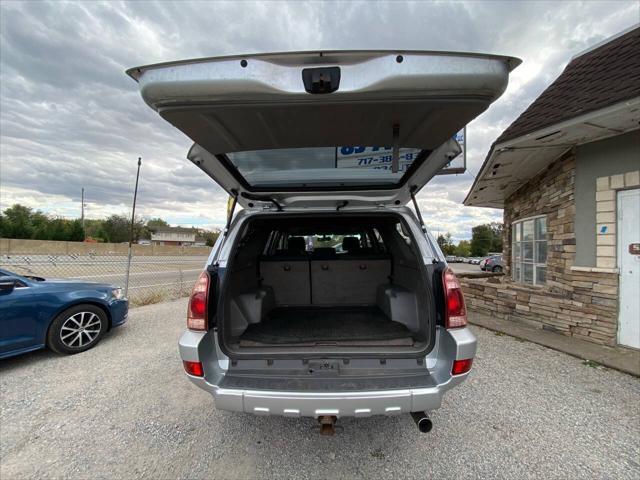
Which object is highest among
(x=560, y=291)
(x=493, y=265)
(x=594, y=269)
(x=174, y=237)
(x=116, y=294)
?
(x=174, y=237)

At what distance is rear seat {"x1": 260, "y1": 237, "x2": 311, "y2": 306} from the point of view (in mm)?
3523

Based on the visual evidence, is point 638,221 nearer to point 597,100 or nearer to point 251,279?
point 597,100

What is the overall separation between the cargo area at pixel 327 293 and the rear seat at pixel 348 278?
Result: 0.01 meters

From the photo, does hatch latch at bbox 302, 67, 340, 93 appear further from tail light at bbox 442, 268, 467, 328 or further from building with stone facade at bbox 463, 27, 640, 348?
building with stone facade at bbox 463, 27, 640, 348

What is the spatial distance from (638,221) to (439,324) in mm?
3891

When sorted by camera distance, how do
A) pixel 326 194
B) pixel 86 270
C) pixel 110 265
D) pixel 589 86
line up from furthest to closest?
pixel 86 270 < pixel 110 265 < pixel 589 86 < pixel 326 194

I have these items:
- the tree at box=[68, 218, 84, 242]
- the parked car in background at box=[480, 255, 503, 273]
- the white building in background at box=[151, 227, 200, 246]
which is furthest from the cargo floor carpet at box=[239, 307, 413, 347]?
the white building in background at box=[151, 227, 200, 246]

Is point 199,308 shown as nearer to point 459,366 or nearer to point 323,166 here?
point 323,166

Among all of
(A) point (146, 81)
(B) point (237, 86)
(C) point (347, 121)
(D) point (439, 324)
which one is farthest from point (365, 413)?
(A) point (146, 81)

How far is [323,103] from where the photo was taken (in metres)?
1.46

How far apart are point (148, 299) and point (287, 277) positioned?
5.21m

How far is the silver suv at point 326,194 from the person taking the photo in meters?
1.36

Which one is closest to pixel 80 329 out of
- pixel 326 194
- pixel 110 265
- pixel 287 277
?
pixel 287 277

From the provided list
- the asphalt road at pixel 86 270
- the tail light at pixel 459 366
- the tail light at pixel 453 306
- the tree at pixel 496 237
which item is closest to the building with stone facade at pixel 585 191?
the tail light at pixel 453 306
